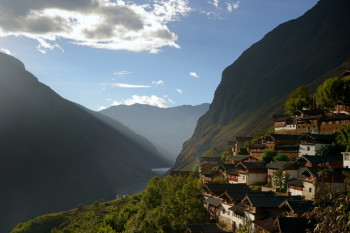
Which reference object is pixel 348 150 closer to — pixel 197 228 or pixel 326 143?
pixel 326 143

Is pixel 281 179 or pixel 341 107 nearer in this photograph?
pixel 281 179

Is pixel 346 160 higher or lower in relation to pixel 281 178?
higher

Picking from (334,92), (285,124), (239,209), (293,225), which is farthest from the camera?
(285,124)

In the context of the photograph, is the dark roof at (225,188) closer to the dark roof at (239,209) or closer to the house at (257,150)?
the dark roof at (239,209)

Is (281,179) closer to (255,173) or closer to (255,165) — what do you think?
(255,173)

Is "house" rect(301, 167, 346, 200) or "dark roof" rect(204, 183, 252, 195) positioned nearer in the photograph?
"house" rect(301, 167, 346, 200)

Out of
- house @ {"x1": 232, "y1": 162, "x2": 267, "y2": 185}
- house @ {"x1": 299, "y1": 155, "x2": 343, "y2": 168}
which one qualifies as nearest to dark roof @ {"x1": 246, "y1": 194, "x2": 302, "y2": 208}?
house @ {"x1": 299, "y1": 155, "x2": 343, "y2": 168}

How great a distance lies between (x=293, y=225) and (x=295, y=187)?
1647 centimetres

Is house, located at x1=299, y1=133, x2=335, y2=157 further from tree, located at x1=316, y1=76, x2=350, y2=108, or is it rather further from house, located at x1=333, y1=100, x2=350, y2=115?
tree, located at x1=316, y1=76, x2=350, y2=108

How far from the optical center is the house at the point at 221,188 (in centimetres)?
5488

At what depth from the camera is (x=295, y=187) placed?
163 ft

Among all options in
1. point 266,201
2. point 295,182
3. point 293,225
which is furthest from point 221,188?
point 293,225

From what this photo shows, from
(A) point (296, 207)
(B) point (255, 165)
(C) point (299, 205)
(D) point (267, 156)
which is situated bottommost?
(A) point (296, 207)

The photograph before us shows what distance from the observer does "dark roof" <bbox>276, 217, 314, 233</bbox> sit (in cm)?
3400
